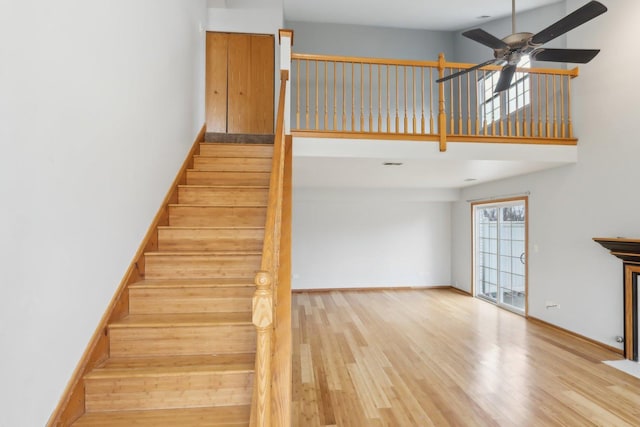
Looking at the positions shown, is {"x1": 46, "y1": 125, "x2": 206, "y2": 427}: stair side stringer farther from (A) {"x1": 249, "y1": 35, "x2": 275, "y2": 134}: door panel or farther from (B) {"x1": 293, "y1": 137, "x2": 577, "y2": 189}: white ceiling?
(A) {"x1": 249, "y1": 35, "x2": 275, "y2": 134}: door panel

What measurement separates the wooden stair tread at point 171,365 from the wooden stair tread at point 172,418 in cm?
18

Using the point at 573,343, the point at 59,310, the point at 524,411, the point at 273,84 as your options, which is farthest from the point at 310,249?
the point at 59,310

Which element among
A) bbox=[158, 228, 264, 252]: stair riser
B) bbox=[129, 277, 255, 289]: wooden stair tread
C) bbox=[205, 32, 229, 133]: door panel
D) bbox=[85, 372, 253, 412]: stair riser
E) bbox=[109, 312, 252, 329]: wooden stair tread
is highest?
bbox=[205, 32, 229, 133]: door panel

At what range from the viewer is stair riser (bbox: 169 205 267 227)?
294 cm

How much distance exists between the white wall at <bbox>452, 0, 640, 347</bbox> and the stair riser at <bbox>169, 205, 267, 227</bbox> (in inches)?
150

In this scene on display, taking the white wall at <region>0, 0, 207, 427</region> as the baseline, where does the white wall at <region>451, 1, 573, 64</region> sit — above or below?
above

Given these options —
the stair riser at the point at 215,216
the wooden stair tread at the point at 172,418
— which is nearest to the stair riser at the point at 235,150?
the stair riser at the point at 215,216

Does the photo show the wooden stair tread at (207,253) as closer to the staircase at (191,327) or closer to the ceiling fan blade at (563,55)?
the staircase at (191,327)

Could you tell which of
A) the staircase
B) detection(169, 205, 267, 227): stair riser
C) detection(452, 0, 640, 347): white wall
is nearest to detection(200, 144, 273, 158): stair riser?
the staircase

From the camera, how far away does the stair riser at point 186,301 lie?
229cm

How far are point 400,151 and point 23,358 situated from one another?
3522 millimetres

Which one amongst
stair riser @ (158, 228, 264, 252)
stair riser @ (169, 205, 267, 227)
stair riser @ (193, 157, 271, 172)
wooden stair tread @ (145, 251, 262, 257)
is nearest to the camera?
wooden stair tread @ (145, 251, 262, 257)

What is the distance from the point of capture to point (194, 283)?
2.35 meters

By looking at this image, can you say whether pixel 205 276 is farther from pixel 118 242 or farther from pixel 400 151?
pixel 400 151
